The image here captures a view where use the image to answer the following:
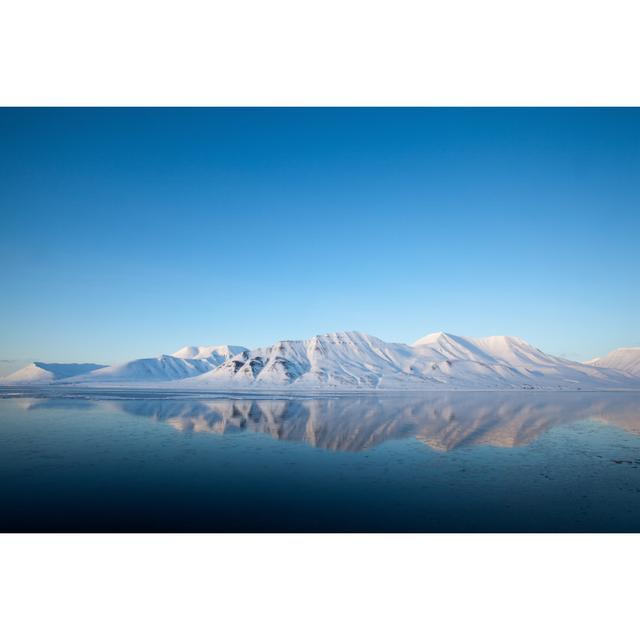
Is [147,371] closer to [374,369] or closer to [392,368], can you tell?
[374,369]

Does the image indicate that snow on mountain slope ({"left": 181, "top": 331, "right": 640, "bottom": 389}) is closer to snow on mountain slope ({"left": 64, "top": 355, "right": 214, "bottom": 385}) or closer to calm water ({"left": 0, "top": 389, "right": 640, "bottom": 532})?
snow on mountain slope ({"left": 64, "top": 355, "right": 214, "bottom": 385})

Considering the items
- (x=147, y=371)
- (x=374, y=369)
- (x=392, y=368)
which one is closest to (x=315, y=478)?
(x=374, y=369)

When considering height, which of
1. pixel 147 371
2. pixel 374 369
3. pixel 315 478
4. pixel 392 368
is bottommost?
pixel 315 478

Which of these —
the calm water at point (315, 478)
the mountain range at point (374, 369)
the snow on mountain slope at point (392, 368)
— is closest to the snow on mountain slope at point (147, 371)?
the mountain range at point (374, 369)

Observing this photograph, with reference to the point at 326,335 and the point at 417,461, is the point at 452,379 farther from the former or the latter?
the point at 417,461

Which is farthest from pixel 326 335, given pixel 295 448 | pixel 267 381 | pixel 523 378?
pixel 295 448

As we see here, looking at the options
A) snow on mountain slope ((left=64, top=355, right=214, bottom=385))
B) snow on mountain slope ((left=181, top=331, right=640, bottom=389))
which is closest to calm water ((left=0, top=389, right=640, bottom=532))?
snow on mountain slope ((left=181, top=331, right=640, bottom=389))

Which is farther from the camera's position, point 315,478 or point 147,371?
point 147,371
